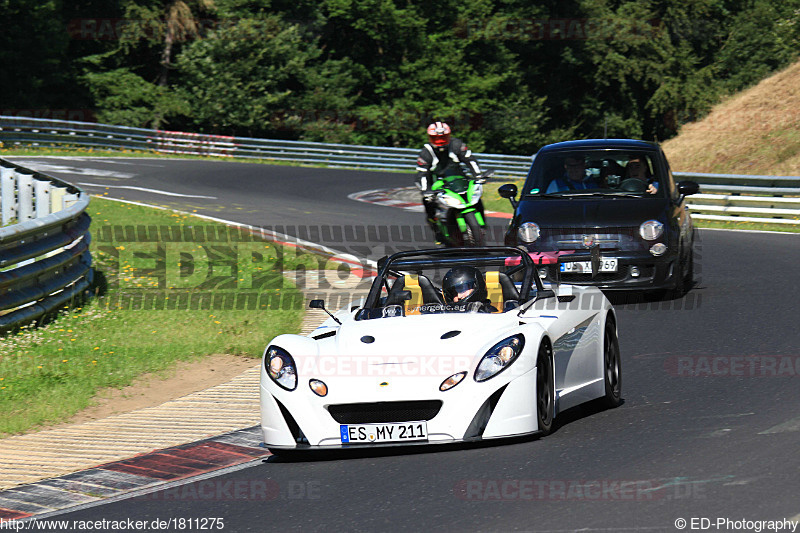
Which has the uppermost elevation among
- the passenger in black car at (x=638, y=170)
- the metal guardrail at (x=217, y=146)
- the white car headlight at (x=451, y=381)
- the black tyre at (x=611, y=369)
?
the white car headlight at (x=451, y=381)

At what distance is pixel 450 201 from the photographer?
12859 mm

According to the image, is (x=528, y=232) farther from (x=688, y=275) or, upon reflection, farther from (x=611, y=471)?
(x=611, y=471)

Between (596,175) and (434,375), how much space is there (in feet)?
23.7

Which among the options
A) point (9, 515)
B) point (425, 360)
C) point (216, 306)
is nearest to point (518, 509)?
point (425, 360)

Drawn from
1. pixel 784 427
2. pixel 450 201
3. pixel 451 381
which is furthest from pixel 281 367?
pixel 450 201

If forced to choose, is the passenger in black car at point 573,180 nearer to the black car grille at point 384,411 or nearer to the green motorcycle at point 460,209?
the green motorcycle at point 460,209

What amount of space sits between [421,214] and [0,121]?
62.6ft

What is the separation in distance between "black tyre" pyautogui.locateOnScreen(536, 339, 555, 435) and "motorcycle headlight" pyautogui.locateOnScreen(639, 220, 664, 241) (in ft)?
18.1

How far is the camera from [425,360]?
7.01 m

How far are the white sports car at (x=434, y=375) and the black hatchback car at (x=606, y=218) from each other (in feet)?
14.5

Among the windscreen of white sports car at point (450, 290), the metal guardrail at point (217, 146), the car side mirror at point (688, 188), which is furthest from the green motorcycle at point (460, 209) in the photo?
the metal guardrail at point (217, 146)

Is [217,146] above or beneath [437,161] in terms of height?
beneath

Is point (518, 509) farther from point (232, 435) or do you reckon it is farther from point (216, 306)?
point (216, 306)

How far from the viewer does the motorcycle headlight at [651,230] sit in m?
12.6
